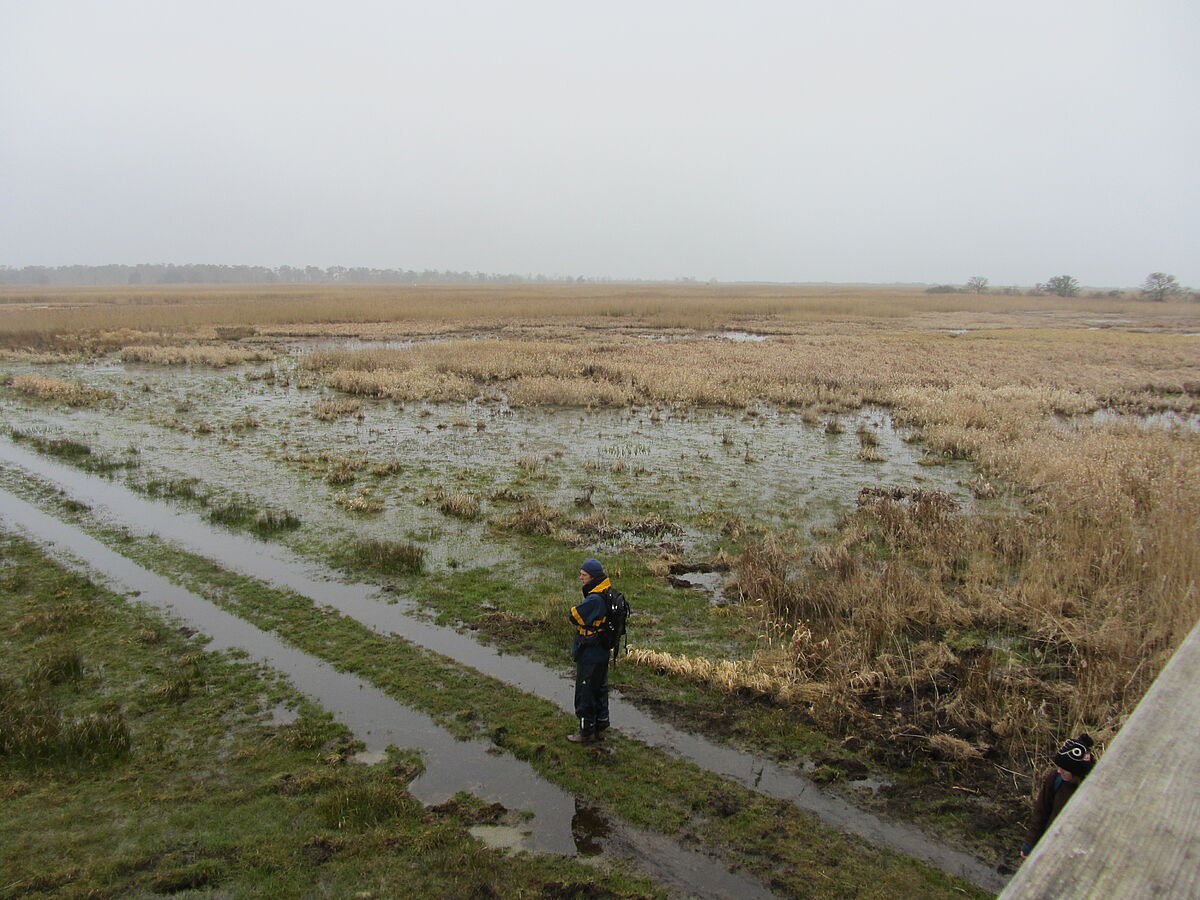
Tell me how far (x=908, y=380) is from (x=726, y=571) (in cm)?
2095

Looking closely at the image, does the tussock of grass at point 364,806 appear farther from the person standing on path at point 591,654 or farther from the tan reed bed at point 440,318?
the tan reed bed at point 440,318

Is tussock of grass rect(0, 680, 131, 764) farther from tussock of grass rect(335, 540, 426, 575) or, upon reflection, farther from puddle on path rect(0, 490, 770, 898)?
tussock of grass rect(335, 540, 426, 575)

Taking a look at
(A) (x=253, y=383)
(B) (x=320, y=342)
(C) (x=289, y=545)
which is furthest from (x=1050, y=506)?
(B) (x=320, y=342)

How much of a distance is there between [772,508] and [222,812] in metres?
10.9

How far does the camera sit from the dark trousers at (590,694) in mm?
6906

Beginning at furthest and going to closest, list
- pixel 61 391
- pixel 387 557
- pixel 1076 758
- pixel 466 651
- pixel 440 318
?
1. pixel 440 318
2. pixel 61 391
3. pixel 387 557
4. pixel 466 651
5. pixel 1076 758

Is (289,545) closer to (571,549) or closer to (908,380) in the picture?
(571,549)

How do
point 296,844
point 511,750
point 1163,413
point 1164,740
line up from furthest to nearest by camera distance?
point 1163,413
point 511,750
point 296,844
point 1164,740

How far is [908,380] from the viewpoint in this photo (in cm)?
2888

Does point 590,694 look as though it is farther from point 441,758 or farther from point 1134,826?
point 1134,826

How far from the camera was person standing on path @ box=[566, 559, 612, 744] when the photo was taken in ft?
22.5

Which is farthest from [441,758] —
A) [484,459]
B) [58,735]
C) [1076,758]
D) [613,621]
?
[484,459]

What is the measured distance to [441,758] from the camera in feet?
22.2

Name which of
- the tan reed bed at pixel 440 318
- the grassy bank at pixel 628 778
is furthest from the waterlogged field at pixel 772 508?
the tan reed bed at pixel 440 318
